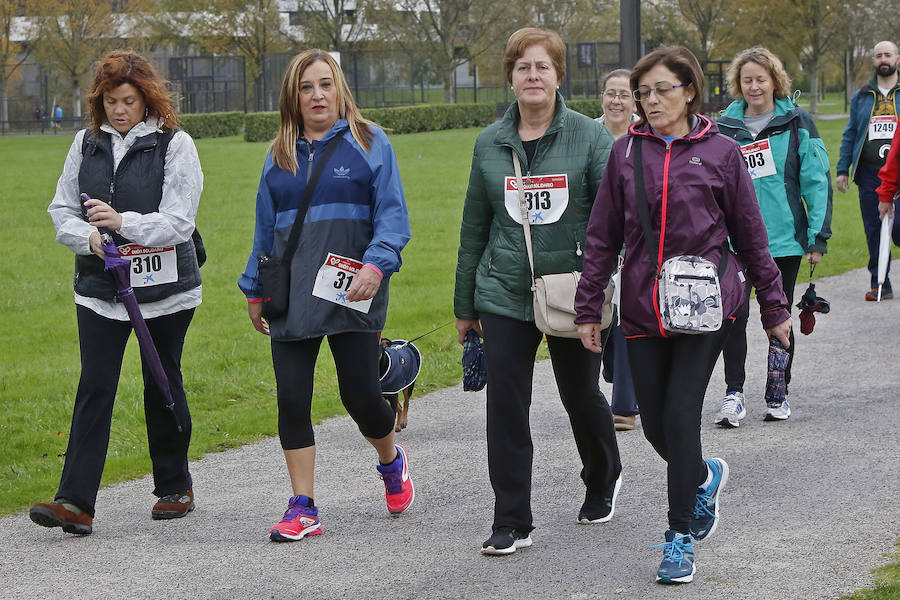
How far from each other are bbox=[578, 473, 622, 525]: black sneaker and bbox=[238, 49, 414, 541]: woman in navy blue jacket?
0.95m

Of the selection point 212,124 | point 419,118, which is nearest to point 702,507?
point 419,118

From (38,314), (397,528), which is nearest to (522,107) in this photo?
(397,528)

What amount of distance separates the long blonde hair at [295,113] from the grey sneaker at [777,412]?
3.03m

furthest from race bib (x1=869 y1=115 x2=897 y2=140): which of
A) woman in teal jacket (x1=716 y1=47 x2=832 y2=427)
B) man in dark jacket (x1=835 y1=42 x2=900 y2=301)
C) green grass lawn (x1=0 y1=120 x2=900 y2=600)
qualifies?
woman in teal jacket (x1=716 y1=47 x2=832 y2=427)

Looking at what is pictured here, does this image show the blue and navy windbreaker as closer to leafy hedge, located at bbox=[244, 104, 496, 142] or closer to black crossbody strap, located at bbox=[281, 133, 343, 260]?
black crossbody strap, located at bbox=[281, 133, 343, 260]

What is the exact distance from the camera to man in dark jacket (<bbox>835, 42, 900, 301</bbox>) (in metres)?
10.8

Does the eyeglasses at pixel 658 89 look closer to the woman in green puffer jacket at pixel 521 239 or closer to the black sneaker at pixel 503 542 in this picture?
the woman in green puffer jacket at pixel 521 239

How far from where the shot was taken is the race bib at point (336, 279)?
16.9 ft

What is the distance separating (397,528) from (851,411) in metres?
3.08

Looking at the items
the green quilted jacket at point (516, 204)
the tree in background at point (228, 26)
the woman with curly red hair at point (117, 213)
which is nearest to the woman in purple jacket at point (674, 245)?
the green quilted jacket at point (516, 204)

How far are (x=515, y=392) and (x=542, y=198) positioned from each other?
2.47ft

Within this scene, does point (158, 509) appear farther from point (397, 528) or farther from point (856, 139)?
point (856, 139)

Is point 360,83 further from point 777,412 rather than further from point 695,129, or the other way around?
point 695,129

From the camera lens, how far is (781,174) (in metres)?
7.15
